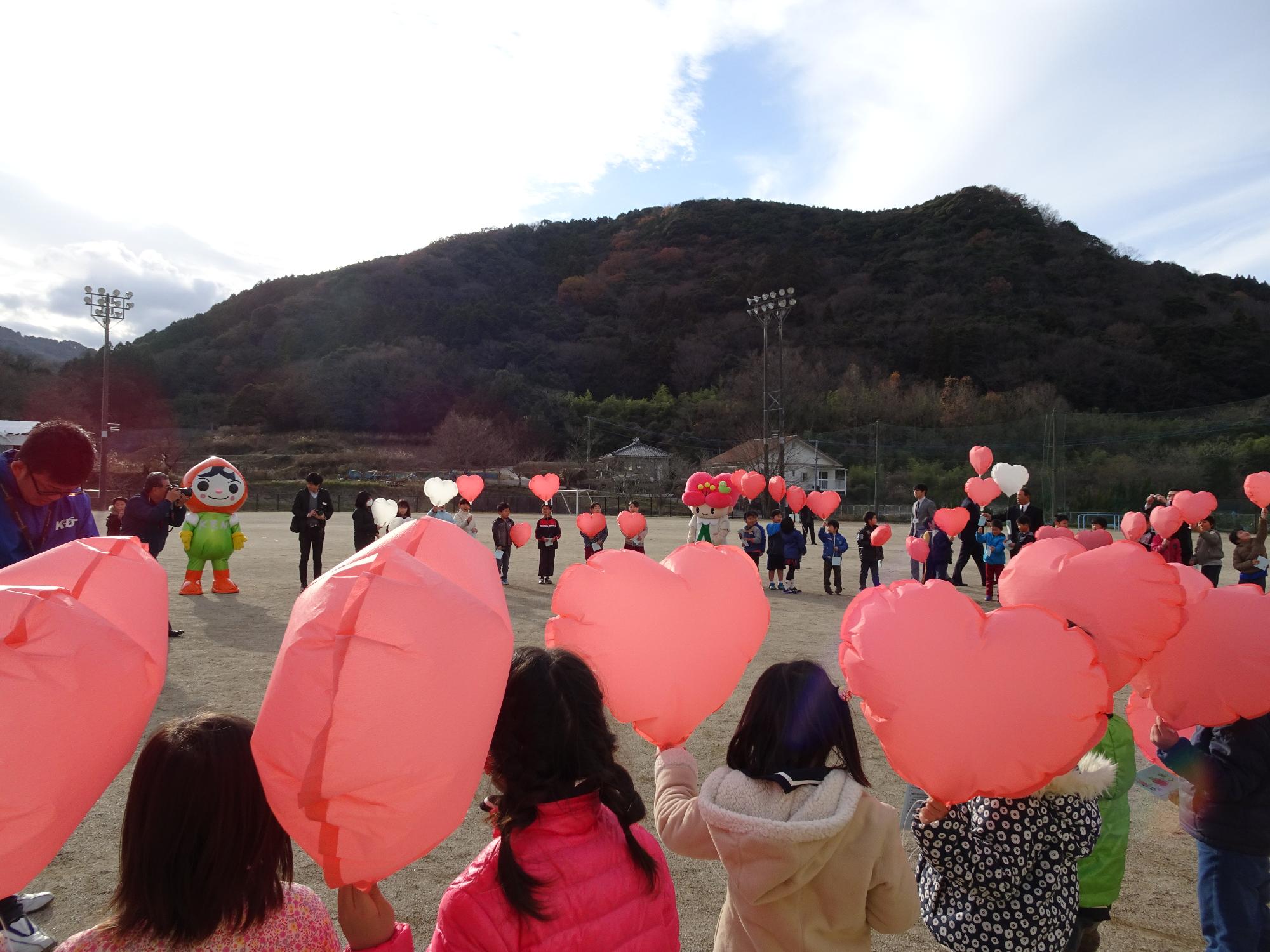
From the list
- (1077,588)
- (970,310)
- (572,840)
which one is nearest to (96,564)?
(572,840)

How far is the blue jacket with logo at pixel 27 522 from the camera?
2959mm

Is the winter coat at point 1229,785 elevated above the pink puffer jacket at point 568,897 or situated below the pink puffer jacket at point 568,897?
below

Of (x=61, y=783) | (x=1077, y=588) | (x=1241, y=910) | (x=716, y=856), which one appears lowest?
(x=1241, y=910)

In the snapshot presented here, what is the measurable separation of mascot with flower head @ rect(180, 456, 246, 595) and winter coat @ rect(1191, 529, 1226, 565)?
38.2 ft

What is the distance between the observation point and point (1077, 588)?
2525 millimetres

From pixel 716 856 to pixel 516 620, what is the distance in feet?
24.3

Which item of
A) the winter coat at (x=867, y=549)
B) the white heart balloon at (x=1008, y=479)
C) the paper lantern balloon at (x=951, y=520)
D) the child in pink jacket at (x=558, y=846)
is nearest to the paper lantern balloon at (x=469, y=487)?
the winter coat at (x=867, y=549)

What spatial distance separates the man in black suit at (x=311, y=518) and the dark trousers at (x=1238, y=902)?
385 inches

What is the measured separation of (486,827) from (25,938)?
71.3 inches

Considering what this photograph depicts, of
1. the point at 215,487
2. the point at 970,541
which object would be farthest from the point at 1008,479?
the point at 215,487

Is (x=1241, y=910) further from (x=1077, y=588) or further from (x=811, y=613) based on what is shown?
(x=811, y=613)

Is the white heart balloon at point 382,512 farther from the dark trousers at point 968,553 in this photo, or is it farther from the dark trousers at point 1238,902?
the dark trousers at point 1238,902

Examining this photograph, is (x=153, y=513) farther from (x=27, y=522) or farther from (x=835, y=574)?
(x=835, y=574)

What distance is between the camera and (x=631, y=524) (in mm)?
11453
